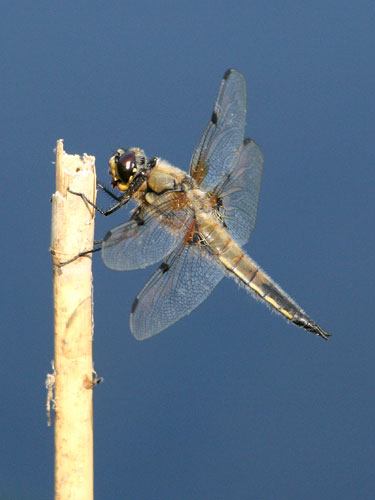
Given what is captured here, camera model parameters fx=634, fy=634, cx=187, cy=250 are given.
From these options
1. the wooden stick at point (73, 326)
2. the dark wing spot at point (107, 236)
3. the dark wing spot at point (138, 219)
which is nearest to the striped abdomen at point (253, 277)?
the dark wing spot at point (138, 219)

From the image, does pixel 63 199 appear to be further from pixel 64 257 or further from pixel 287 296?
pixel 287 296

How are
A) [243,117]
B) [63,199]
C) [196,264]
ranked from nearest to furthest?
1. [63,199]
2. [196,264]
3. [243,117]

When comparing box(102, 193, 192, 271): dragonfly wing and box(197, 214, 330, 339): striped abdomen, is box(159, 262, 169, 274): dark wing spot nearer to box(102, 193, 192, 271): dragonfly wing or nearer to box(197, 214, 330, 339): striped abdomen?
box(102, 193, 192, 271): dragonfly wing

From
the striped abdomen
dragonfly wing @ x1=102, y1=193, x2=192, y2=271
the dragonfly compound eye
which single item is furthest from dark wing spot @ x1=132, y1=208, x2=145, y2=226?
the striped abdomen

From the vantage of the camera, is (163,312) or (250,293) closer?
(163,312)

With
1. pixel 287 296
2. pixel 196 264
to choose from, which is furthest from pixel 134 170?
pixel 287 296

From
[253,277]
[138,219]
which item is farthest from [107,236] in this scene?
[253,277]
